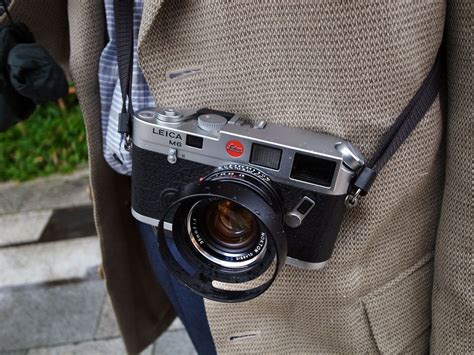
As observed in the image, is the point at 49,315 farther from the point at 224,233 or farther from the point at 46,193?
the point at 224,233

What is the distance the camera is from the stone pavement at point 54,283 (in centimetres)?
134

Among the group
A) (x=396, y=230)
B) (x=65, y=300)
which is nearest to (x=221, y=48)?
(x=396, y=230)

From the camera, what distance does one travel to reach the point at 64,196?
6.95 ft

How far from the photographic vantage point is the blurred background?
1.35 meters

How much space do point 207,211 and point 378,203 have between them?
217 mm

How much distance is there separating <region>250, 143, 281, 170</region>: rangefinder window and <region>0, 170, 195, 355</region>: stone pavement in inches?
38.6

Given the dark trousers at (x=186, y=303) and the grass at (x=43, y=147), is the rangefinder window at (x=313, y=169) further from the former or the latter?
the grass at (x=43, y=147)

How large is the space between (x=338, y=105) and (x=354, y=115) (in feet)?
0.07

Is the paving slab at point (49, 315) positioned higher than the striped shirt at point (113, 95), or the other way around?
the striped shirt at point (113, 95)

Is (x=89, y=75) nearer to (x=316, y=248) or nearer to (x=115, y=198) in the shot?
(x=115, y=198)

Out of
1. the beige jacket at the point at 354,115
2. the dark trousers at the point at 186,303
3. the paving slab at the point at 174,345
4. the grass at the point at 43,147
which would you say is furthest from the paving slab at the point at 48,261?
the beige jacket at the point at 354,115

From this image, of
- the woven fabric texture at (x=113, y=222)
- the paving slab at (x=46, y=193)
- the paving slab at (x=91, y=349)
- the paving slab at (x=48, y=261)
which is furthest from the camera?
the paving slab at (x=46, y=193)

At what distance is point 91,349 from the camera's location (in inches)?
51.9

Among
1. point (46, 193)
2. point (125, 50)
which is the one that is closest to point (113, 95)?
point (125, 50)
